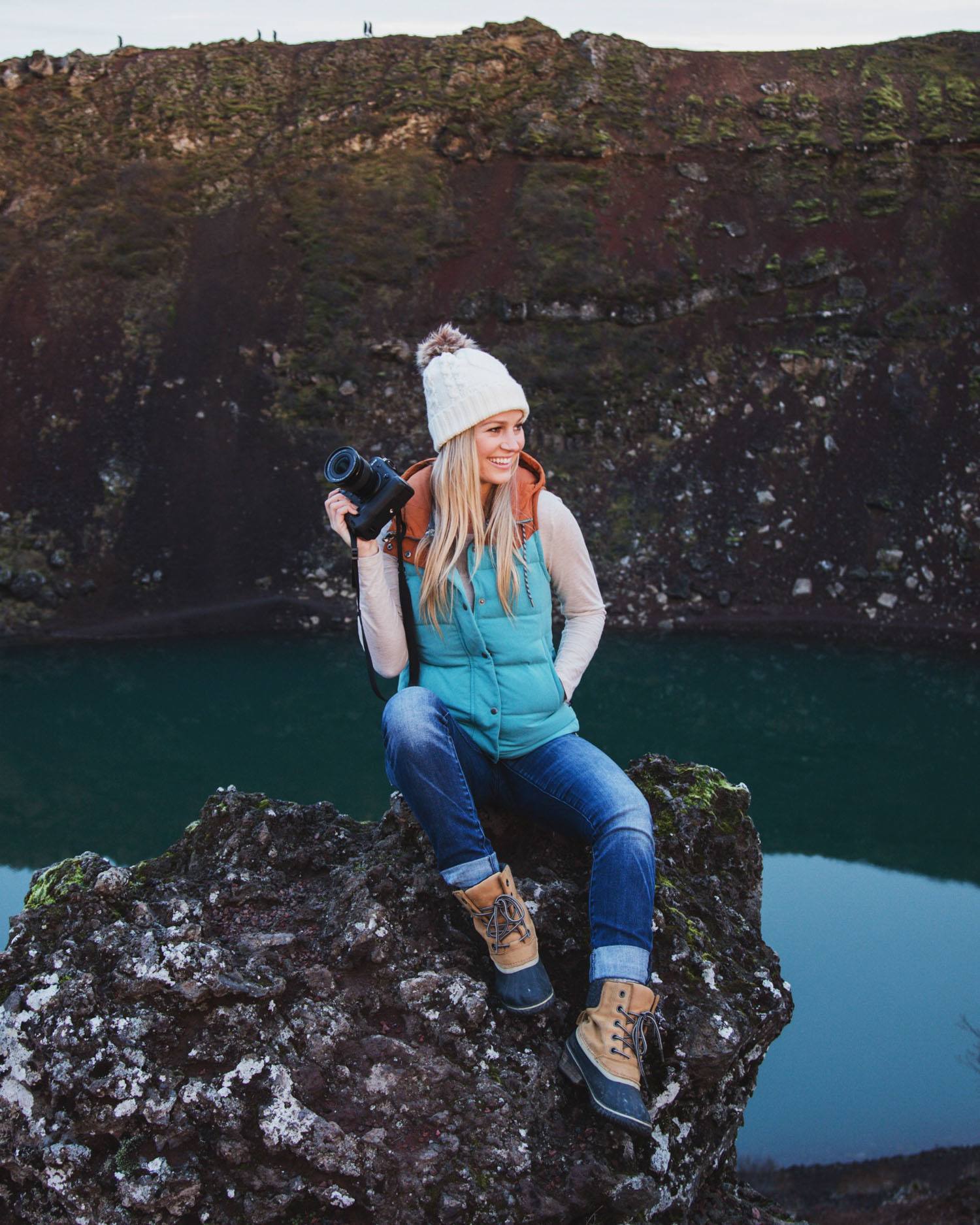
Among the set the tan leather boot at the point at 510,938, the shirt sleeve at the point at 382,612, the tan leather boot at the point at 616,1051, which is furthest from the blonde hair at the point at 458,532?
the tan leather boot at the point at 616,1051

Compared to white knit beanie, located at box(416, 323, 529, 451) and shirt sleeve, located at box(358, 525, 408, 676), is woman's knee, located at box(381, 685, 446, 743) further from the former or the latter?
white knit beanie, located at box(416, 323, 529, 451)

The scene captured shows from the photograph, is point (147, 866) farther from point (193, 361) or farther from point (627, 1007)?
point (193, 361)

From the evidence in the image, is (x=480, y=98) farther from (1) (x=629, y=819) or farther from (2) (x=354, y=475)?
(1) (x=629, y=819)

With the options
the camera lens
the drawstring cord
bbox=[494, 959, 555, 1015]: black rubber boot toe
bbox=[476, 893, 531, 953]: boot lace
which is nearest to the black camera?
the camera lens

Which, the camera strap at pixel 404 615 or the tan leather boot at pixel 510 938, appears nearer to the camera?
the tan leather boot at pixel 510 938

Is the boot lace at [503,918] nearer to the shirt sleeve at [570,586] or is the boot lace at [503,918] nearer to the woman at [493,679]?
the woman at [493,679]

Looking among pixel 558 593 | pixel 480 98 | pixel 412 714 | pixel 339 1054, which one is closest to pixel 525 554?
pixel 558 593

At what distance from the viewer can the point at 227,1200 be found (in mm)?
3537

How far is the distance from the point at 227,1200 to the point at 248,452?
631 inches

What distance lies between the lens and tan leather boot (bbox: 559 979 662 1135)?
375 centimetres

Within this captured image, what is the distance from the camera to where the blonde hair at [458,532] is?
4.49 metres

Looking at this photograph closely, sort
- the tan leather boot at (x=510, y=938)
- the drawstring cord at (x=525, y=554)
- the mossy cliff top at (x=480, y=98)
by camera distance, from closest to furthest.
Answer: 1. the tan leather boot at (x=510, y=938)
2. the drawstring cord at (x=525, y=554)
3. the mossy cliff top at (x=480, y=98)

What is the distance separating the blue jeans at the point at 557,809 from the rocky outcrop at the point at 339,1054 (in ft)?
1.29

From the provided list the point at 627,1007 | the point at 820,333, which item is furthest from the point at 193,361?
the point at 627,1007
